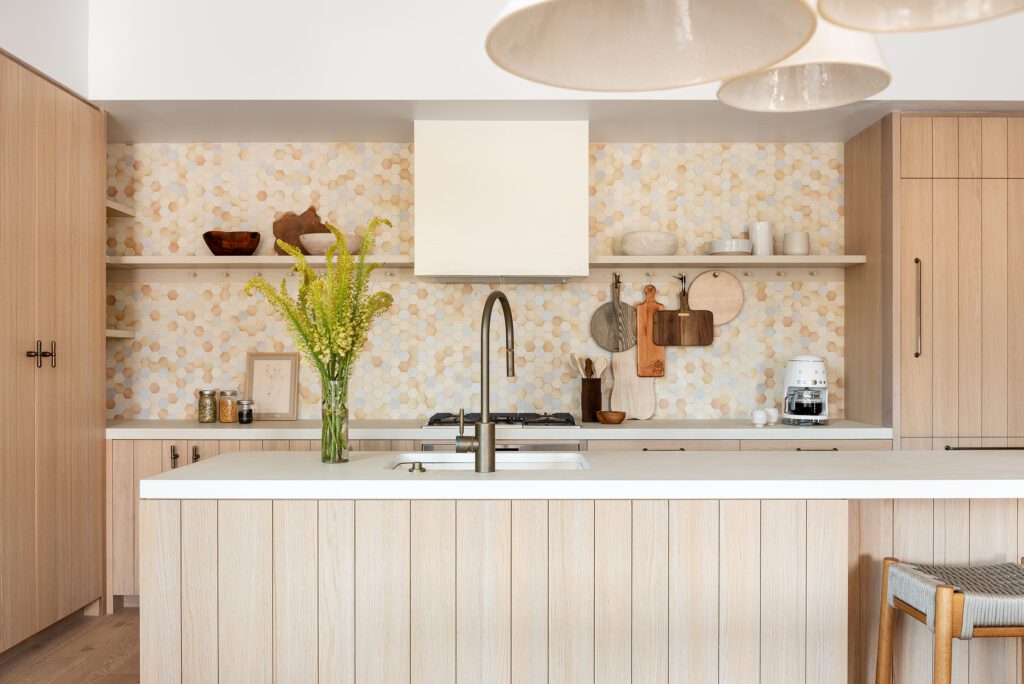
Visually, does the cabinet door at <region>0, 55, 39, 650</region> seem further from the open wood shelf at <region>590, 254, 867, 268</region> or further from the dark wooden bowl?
the open wood shelf at <region>590, 254, 867, 268</region>

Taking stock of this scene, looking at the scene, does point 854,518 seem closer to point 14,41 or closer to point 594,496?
point 594,496

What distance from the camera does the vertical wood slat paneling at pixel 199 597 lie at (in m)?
1.95

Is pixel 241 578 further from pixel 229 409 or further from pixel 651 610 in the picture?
pixel 229 409

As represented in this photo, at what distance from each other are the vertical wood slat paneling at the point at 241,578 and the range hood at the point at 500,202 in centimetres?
180

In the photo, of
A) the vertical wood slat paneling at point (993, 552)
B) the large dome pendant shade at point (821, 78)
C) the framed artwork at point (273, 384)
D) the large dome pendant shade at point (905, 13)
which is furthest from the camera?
the framed artwork at point (273, 384)

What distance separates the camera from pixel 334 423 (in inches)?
86.7

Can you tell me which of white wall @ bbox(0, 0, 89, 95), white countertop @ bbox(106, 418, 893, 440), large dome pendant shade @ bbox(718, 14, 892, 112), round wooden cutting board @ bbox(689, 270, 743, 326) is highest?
white wall @ bbox(0, 0, 89, 95)

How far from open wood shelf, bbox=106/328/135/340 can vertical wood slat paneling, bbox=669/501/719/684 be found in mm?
2981

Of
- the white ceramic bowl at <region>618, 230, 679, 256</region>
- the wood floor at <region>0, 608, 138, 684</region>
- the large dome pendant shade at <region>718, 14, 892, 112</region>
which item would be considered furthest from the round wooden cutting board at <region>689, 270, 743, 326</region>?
the wood floor at <region>0, 608, 138, 684</region>

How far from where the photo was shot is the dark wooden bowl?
3.83m

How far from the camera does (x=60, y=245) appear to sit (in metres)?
3.16

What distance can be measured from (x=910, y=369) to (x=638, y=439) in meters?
1.27

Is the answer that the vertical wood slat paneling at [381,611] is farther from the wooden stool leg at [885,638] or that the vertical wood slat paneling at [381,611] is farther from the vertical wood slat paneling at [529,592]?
the wooden stool leg at [885,638]

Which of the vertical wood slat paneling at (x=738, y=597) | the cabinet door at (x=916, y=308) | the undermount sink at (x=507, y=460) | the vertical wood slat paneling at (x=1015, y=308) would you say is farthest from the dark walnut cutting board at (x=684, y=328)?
the vertical wood slat paneling at (x=738, y=597)
